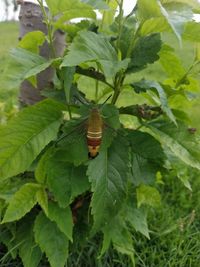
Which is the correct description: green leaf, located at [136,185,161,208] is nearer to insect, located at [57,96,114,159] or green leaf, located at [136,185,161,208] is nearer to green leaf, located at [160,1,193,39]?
insect, located at [57,96,114,159]

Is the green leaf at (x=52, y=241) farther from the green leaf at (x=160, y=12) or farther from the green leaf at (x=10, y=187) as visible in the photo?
the green leaf at (x=160, y=12)

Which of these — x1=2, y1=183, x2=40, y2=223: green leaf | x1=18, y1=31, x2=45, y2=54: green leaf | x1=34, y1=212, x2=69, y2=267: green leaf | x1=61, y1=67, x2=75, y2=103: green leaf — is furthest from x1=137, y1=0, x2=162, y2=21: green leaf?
x1=34, y1=212, x2=69, y2=267: green leaf

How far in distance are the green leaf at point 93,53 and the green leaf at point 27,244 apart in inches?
28.2

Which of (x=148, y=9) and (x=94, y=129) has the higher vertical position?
(x=148, y=9)

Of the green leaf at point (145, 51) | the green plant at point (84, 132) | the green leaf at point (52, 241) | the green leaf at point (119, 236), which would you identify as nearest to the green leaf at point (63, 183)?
the green plant at point (84, 132)

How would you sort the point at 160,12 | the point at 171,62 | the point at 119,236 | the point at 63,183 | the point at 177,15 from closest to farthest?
the point at 177,15, the point at 160,12, the point at 63,183, the point at 171,62, the point at 119,236

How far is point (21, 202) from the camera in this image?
1.41 m

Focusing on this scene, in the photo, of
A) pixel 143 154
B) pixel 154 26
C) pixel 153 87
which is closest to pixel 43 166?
pixel 143 154

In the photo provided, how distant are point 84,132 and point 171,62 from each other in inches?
16.6

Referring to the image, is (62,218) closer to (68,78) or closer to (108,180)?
(108,180)

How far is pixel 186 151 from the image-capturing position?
1.41 m

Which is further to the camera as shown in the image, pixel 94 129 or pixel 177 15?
pixel 94 129

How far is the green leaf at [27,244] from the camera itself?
5.09ft

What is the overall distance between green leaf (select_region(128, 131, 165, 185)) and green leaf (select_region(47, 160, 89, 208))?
0.57 feet
